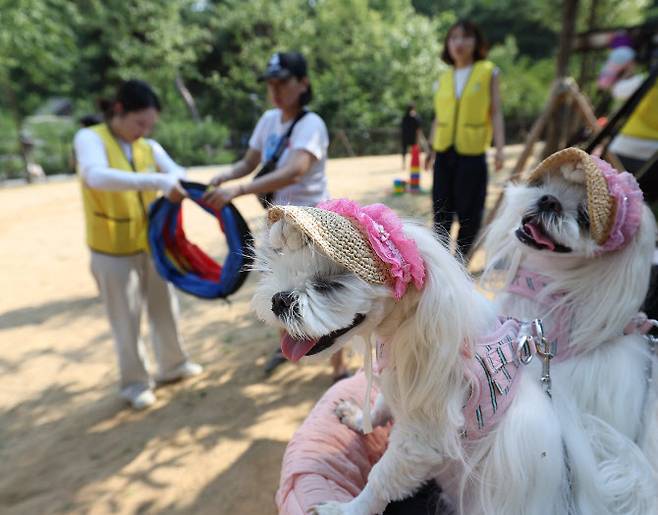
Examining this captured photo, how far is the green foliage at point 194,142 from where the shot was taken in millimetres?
17016

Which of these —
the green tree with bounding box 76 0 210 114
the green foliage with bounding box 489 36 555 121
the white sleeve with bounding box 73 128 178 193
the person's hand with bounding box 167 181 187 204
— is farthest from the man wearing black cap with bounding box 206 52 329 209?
the green foliage with bounding box 489 36 555 121

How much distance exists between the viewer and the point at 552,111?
→ 14.3ft

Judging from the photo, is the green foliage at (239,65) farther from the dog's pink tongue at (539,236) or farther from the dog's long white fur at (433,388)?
the dog's long white fur at (433,388)

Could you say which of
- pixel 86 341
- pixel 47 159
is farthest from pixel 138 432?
pixel 47 159

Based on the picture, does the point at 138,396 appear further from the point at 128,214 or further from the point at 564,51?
the point at 564,51

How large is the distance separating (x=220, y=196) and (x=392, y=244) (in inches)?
58.6

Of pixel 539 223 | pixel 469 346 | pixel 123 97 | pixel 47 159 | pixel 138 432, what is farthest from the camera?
pixel 47 159

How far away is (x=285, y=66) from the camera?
2.45m

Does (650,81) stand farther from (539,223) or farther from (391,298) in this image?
(391,298)

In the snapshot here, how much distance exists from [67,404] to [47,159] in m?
15.7

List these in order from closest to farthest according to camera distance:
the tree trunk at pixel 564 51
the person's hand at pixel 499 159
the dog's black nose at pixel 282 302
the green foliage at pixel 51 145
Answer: the dog's black nose at pixel 282 302 < the person's hand at pixel 499 159 < the tree trunk at pixel 564 51 < the green foliage at pixel 51 145

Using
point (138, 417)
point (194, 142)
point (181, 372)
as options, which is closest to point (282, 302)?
point (138, 417)

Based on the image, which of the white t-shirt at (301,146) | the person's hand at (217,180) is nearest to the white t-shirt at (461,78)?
the white t-shirt at (301,146)

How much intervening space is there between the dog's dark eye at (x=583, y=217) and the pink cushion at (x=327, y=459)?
109 cm
